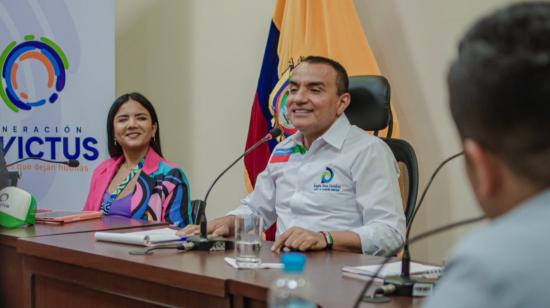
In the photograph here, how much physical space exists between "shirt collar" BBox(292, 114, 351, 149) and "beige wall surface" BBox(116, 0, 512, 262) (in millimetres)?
670

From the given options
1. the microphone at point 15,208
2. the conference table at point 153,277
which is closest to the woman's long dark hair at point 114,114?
the microphone at point 15,208

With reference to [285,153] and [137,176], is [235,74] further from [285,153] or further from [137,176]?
[285,153]

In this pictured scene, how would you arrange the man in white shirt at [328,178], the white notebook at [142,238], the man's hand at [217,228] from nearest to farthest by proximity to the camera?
the white notebook at [142,238] → the man's hand at [217,228] → the man in white shirt at [328,178]

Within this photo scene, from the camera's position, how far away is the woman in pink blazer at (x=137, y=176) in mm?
3090

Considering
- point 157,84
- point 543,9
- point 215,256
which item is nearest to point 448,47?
point 215,256

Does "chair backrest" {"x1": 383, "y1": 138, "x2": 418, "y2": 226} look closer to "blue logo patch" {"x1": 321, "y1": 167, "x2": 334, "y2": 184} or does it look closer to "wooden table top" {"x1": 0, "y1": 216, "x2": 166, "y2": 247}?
"blue logo patch" {"x1": 321, "y1": 167, "x2": 334, "y2": 184}

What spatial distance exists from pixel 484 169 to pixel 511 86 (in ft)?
0.31

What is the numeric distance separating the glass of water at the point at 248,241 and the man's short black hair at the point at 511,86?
1.18 meters

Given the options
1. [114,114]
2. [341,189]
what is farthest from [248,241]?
[114,114]

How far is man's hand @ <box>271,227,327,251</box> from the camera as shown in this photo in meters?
2.04

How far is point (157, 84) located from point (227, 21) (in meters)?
0.71

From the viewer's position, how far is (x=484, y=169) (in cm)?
71

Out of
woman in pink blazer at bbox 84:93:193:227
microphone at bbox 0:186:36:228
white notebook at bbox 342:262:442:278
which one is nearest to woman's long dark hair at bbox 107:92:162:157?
woman in pink blazer at bbox 84:93:193:227

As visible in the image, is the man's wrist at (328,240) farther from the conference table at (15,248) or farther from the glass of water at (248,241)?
the conference table at (15,248)
